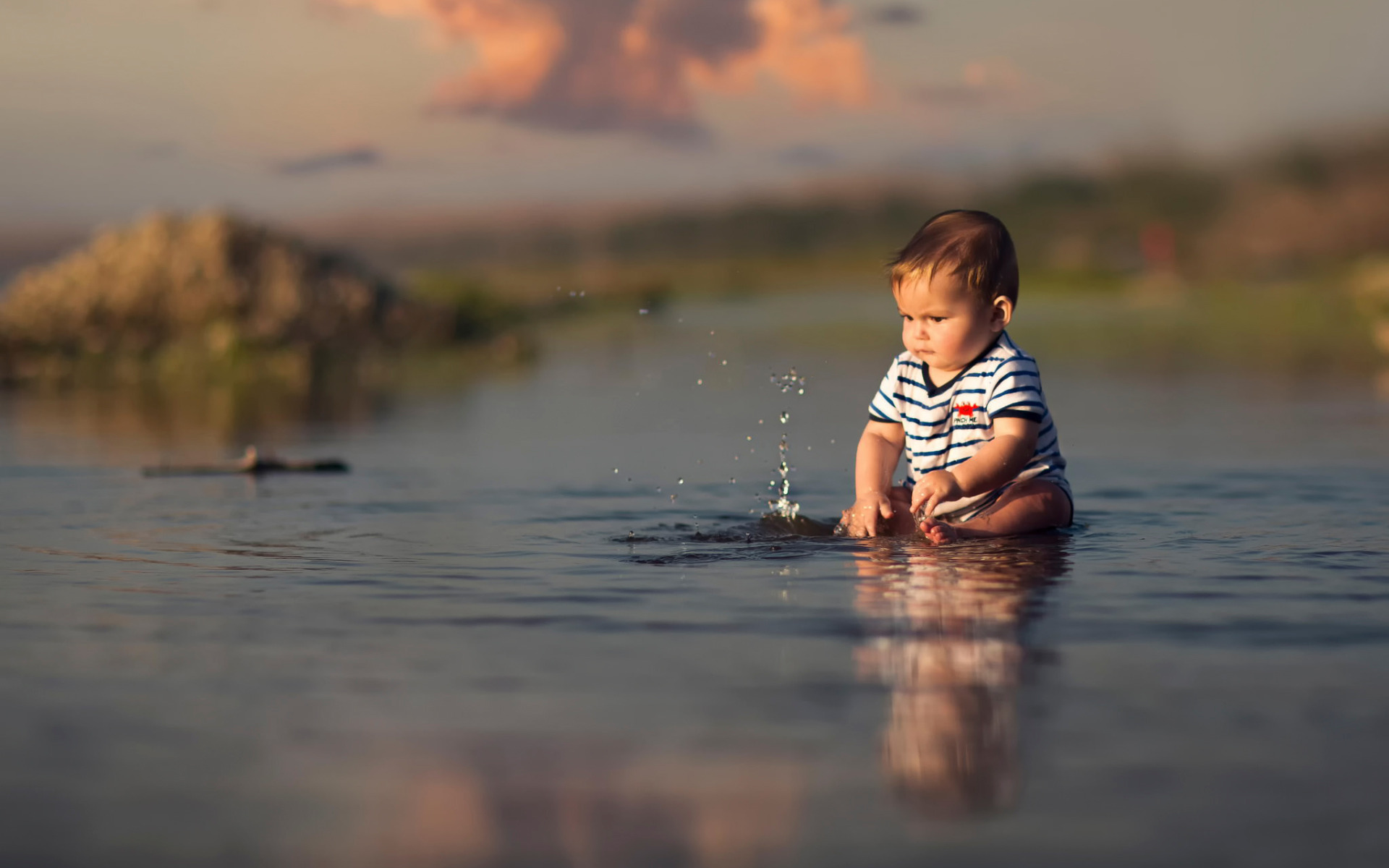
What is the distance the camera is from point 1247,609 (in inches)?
161

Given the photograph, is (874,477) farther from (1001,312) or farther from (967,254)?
(967,254)

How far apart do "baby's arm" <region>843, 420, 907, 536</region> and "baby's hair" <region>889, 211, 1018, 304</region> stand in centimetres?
57

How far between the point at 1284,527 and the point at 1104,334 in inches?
644

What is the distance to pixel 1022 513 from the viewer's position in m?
5.61

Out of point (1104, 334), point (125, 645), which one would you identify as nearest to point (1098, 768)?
point (125, 645)

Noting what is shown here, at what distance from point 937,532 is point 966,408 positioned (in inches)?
27.8

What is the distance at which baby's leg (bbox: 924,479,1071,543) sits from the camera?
5.57 metres

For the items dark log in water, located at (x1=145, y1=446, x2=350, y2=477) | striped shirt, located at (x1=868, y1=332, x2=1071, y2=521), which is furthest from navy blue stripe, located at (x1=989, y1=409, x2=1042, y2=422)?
dark log in water, located at (x1=145, y1=446, x2=350, y2=477)

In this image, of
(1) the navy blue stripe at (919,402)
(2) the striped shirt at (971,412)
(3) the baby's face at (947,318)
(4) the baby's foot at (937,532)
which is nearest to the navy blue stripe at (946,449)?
(2) the striped shirt at (971,412)

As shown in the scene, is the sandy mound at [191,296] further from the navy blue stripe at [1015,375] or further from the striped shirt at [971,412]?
the navy blue stripe at [1015,375]

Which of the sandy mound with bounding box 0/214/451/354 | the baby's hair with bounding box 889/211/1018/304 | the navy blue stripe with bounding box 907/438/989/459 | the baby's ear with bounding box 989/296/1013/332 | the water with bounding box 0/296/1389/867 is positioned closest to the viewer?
the water with bounding box 0/296/1389/867

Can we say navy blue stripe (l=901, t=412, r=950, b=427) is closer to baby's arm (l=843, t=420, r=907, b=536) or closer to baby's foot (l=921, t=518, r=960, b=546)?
baby's arm (l=843, t=420, r=907, b=536)

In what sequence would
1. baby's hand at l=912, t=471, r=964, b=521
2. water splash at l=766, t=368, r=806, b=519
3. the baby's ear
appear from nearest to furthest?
1. baby's hand at l=912, t=471, r=964, b=521
2. the baby's ear
3. water splash at l=766, t=368, r=806, b=519

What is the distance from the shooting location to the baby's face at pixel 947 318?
567cm
